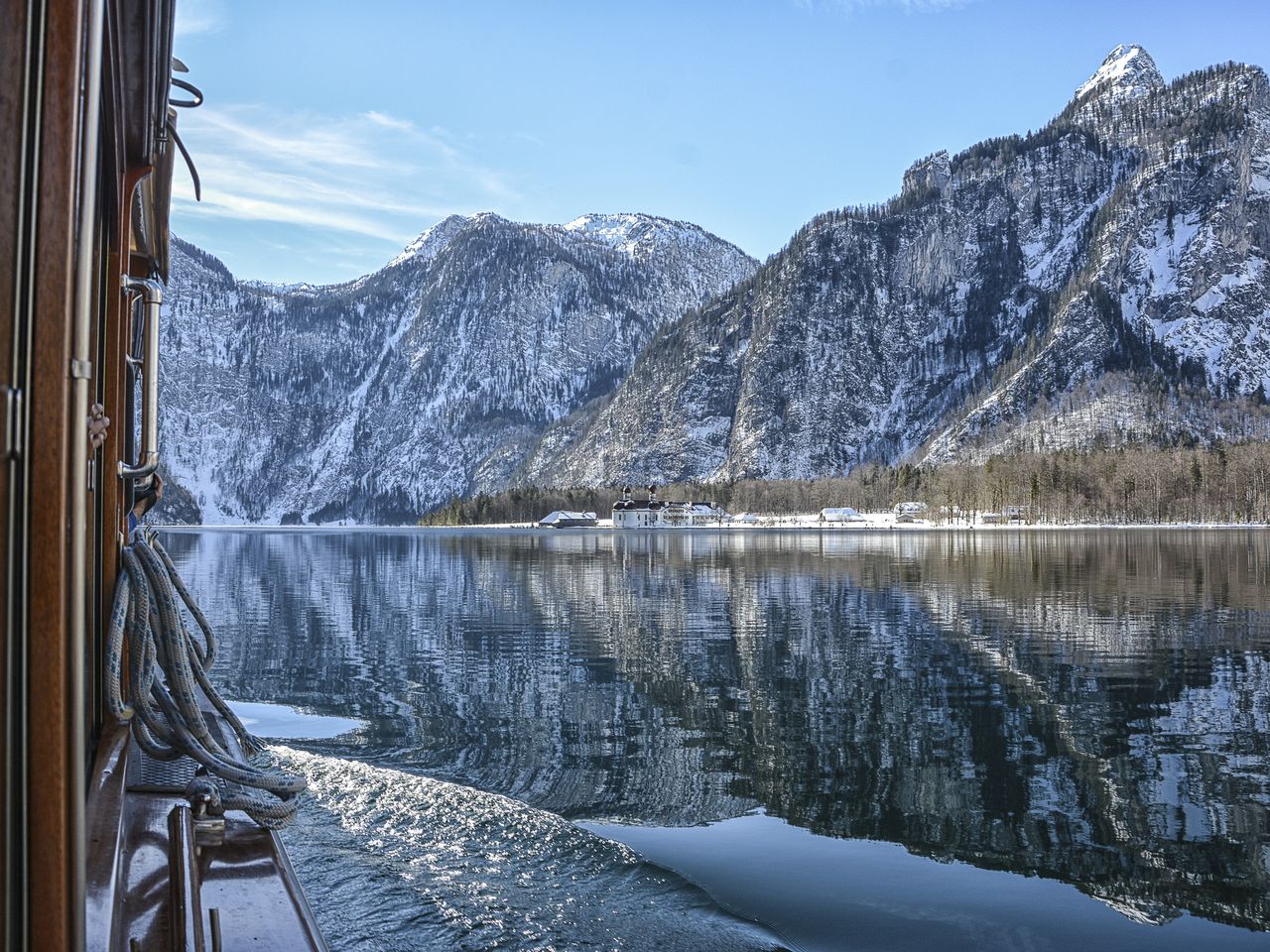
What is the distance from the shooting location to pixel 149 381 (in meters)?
6.94

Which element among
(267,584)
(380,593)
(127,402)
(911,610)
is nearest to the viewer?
(127,402)

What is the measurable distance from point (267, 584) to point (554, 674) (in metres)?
34.5

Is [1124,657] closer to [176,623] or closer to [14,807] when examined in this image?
[176,623]

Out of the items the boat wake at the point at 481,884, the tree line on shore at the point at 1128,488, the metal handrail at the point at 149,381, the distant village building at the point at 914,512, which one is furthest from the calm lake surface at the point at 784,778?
the distant village building at the point at 914,512

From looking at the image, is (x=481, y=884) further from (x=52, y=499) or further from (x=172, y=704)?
(x=52, y=499)

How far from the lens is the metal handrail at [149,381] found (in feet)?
22.0

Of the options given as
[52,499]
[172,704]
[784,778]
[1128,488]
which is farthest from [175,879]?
[1128,488]

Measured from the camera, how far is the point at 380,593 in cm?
4584

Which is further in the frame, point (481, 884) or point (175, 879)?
point (481, 884)

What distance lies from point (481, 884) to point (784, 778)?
5419mm

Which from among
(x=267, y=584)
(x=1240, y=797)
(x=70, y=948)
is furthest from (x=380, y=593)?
(x=70, y=948)

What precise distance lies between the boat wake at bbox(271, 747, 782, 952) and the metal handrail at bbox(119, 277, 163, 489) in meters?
3.60

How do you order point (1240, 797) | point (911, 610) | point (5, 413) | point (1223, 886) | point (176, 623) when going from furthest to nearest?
point (911, 610) < point (1240, 797) < point (1223, 886) < point (176, 623) < point (5, 413)

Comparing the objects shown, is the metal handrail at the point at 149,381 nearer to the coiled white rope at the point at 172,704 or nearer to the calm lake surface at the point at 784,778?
the coiled white rope at the point at 172,704
